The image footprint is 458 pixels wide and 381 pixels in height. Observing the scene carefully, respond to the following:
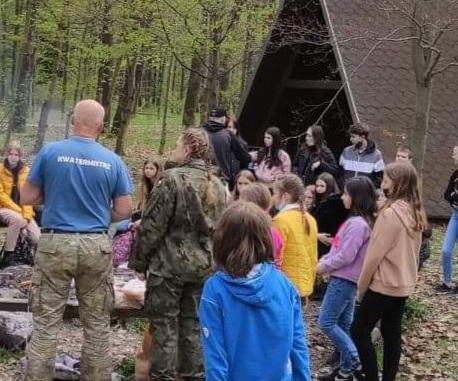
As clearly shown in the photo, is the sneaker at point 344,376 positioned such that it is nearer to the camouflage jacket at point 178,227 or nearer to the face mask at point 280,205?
the face mask at point 280,205

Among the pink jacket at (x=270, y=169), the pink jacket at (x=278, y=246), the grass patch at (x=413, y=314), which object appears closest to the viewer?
the pink jacket at (x=278, y=246)

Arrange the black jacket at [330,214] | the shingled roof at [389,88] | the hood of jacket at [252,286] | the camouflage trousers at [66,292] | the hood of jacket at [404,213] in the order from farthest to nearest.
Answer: the shingled roof at [389,88] → the black jacket at [330,214] → the hood of jacket at [404,213] → the camouflage trousers at [66,292] → the hood of jacket at [252,286]

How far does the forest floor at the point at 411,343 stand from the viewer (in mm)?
5387

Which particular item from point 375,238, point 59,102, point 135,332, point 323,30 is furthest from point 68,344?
point 59,102

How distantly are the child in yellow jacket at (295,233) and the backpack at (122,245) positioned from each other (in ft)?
7.51

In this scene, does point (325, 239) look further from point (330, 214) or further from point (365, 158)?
point (365, 158)

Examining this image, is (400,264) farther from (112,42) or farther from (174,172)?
(112,42)

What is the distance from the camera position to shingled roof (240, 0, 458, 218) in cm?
1106

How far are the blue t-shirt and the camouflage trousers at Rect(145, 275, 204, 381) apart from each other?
56cm

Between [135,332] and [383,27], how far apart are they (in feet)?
23.8

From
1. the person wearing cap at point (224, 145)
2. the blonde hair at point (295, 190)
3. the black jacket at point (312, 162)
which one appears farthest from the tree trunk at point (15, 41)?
the blonde hair at point (295, 190)

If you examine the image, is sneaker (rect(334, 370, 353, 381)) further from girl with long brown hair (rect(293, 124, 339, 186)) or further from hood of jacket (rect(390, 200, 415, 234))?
girl with long brown hair (rect(293, 124, 339, 186))

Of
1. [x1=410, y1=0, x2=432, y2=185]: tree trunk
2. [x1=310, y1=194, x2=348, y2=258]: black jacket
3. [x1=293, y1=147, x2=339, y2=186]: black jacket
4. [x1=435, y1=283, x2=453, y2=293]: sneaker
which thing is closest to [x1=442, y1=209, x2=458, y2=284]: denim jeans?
[x1=435, y1=283, x2=453, y2=293]: sneaker

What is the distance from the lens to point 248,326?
2.77 metres
